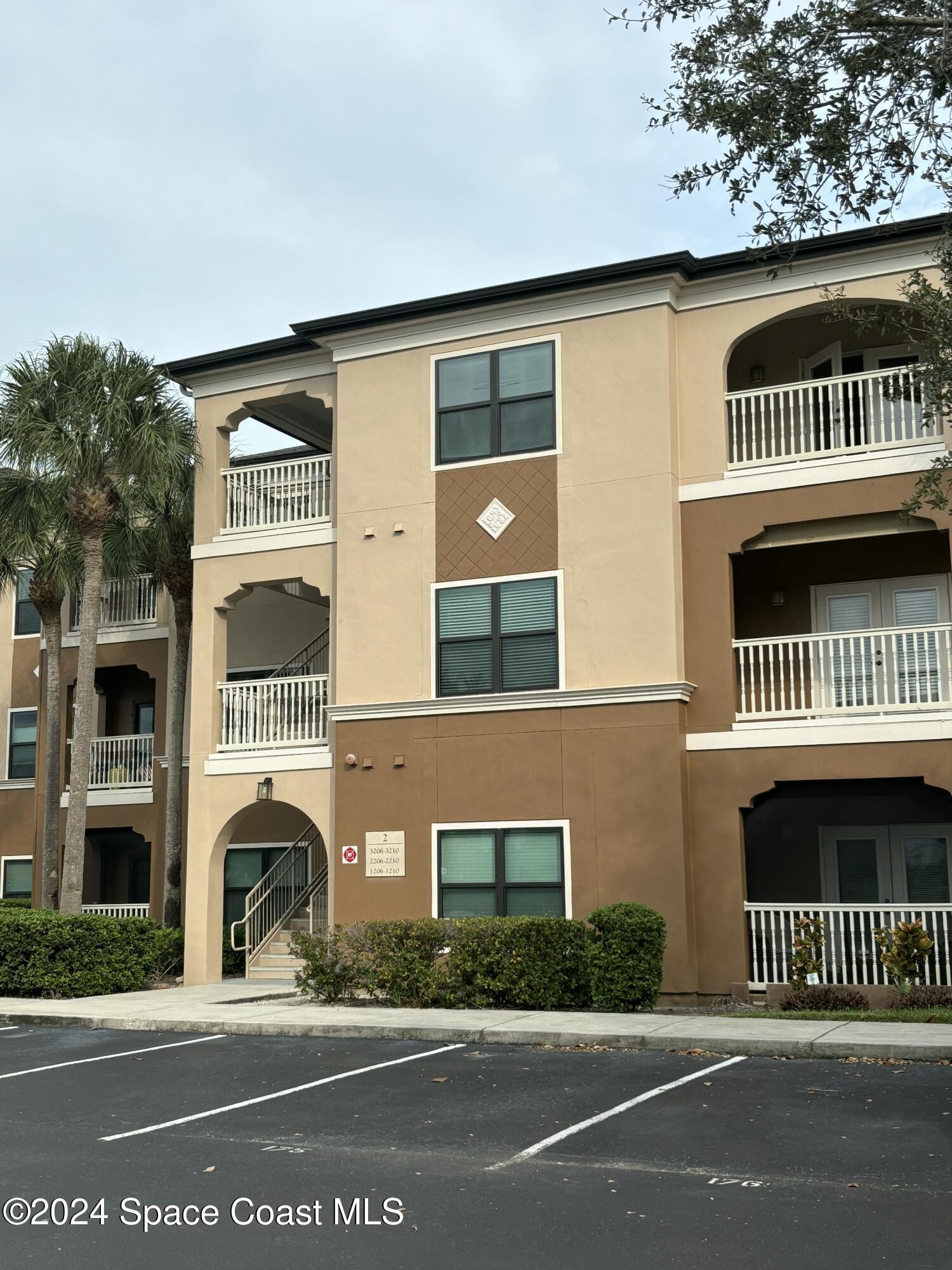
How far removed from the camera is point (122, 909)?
27.7 m

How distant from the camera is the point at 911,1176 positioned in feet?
27.1

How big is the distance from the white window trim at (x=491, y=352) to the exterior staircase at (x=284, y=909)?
7.76m

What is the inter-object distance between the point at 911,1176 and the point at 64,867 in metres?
17.0

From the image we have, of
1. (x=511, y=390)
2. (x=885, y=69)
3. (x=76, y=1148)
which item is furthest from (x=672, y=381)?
(x=76, y=1148)

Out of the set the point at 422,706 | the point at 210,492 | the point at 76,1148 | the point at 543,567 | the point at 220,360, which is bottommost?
the point at 76,1148

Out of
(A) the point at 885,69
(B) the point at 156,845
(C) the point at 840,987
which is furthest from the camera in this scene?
(B) the point at 156,845

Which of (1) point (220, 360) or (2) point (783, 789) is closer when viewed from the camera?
(2) point (783, 789)

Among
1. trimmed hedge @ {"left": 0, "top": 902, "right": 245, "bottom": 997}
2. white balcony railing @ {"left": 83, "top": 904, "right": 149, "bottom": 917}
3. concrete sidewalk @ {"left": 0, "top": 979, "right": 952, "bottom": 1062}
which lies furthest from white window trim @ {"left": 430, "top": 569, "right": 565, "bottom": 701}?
white balcony railing @ {"left": 83, "top": 904, "right": 149, "bottom": 917}

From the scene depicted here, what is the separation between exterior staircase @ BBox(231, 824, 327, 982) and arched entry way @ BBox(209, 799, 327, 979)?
12mm

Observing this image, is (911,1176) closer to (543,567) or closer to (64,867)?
(543,567)

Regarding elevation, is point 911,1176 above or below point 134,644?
below

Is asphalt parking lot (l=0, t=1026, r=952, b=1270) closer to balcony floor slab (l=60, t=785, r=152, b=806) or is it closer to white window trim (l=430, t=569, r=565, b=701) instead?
white window trim (l=430, t=569, r=565, b=701)

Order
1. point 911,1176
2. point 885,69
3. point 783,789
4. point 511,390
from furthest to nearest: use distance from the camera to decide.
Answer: point 511,390 → point 783,789 → point 885,69 → point 911,1176

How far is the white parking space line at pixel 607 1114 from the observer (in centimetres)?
910
